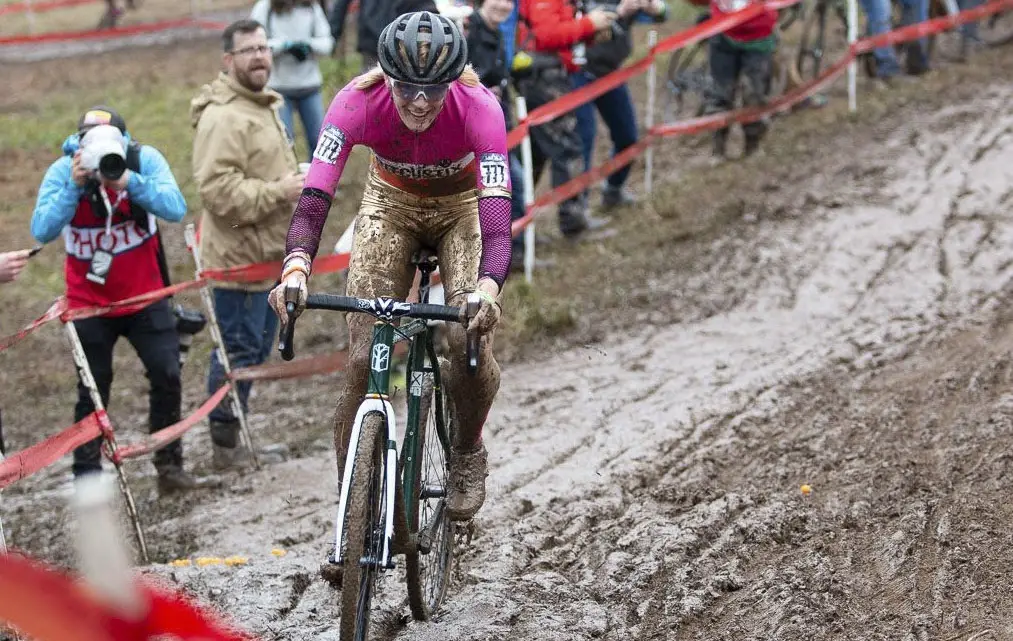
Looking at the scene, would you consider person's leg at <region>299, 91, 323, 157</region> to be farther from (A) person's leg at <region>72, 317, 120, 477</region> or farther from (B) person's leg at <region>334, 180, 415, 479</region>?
(B) person's leg at <region>334, 180, 415, 479</region>

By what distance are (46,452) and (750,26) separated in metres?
8.04

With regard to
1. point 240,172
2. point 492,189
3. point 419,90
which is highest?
point 419,90

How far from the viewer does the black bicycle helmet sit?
170 inches

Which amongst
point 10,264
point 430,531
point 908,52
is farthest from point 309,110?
point 908,52

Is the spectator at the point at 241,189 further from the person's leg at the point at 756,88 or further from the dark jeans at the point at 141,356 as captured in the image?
the person's leg at the point at 756,88

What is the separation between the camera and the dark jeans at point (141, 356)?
20.5ft

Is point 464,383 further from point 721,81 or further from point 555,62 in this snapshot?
point 721,81

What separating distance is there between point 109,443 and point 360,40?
4.32 meters

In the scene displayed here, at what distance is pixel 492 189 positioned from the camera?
4551mm

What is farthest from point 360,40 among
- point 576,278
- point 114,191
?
point 114,191

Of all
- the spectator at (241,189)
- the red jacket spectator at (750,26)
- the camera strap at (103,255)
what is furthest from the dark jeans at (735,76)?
the camera strap at (103,255)

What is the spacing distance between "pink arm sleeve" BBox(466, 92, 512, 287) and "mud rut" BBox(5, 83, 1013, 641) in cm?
155

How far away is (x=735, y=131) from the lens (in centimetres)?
1324

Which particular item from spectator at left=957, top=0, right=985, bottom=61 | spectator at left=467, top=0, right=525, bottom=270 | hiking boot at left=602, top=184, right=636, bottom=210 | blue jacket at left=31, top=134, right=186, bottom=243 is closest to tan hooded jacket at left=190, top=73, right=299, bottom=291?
blue jacket at left=31, top=134, right=186, bottom=243
